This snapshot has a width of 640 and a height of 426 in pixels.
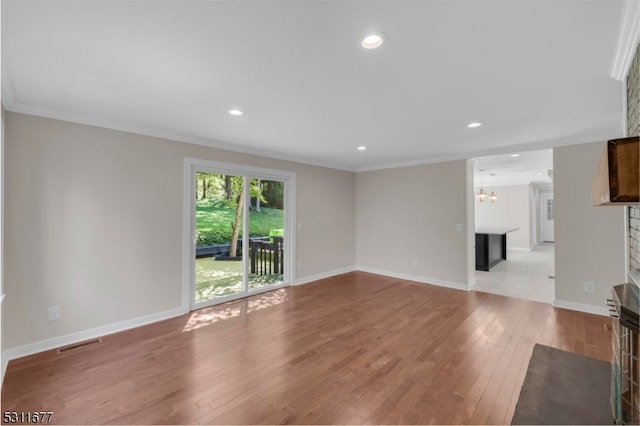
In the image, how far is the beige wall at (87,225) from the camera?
8.50 ft

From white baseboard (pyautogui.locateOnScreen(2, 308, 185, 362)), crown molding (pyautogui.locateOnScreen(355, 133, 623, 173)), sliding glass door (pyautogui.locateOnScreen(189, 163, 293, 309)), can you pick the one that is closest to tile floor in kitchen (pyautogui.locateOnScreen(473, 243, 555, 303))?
crown molding (pyautogui.locateOnScreen(355, 133, 623, 173))

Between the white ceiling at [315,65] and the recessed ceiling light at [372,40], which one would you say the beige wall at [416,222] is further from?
the recessed ceiling light at [372,40]

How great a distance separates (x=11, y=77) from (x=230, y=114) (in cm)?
162

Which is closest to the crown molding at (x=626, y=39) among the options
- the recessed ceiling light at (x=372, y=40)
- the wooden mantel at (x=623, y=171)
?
the wooden mantel at (x=623, y=171)

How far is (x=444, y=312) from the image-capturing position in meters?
3.71

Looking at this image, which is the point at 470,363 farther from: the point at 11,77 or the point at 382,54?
the point at 11,77

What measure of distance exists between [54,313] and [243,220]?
2397mm

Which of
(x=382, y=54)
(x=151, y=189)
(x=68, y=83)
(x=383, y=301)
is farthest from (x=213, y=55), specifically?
(x=383, y=301)

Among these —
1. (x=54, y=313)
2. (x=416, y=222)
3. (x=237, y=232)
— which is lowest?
(x=54, y=313)

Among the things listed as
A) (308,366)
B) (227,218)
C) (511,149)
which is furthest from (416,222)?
(308,366)

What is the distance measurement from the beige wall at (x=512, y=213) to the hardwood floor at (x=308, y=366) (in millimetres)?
6570

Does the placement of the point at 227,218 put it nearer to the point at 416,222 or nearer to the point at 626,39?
the point at 416,222

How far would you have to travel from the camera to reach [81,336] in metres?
2.90

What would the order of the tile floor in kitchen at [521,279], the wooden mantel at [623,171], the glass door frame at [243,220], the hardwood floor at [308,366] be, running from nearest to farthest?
the wooden mantel at [623,171], the hardwood floor at [308,366], the glass door frame at [243,220], the tile floor in kitchen at [521,279]
